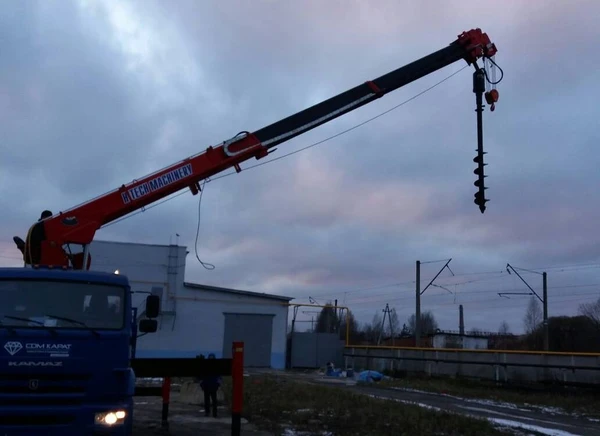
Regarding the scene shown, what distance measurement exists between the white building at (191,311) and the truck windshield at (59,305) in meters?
31.2

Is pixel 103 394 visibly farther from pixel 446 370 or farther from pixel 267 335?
pixel 267 335

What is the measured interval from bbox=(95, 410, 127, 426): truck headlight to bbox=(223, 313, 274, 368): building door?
33.0 meters

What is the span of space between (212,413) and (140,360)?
213 inches

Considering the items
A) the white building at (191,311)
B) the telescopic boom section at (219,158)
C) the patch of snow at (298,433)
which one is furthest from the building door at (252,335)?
the patch of snow at (298,433)

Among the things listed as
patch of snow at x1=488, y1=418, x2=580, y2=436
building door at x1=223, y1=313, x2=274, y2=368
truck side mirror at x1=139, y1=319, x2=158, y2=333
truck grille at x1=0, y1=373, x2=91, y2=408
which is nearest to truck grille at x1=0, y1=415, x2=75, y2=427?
truck grille at x1=0, y1=373, x2=91, y2=408

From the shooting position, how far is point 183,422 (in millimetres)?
14695

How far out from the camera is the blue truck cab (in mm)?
8250

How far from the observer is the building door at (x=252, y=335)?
136 feet

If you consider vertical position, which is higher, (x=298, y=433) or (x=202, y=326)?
(x=202, y=326)

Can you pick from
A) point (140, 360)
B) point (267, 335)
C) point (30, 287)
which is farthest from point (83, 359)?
point (267, 335)

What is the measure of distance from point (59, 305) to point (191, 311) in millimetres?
32457

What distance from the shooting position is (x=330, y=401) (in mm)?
18672

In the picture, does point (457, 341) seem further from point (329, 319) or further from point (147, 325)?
point (147, 325)

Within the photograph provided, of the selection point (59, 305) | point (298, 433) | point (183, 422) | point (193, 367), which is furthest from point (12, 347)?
point (183, 422)
